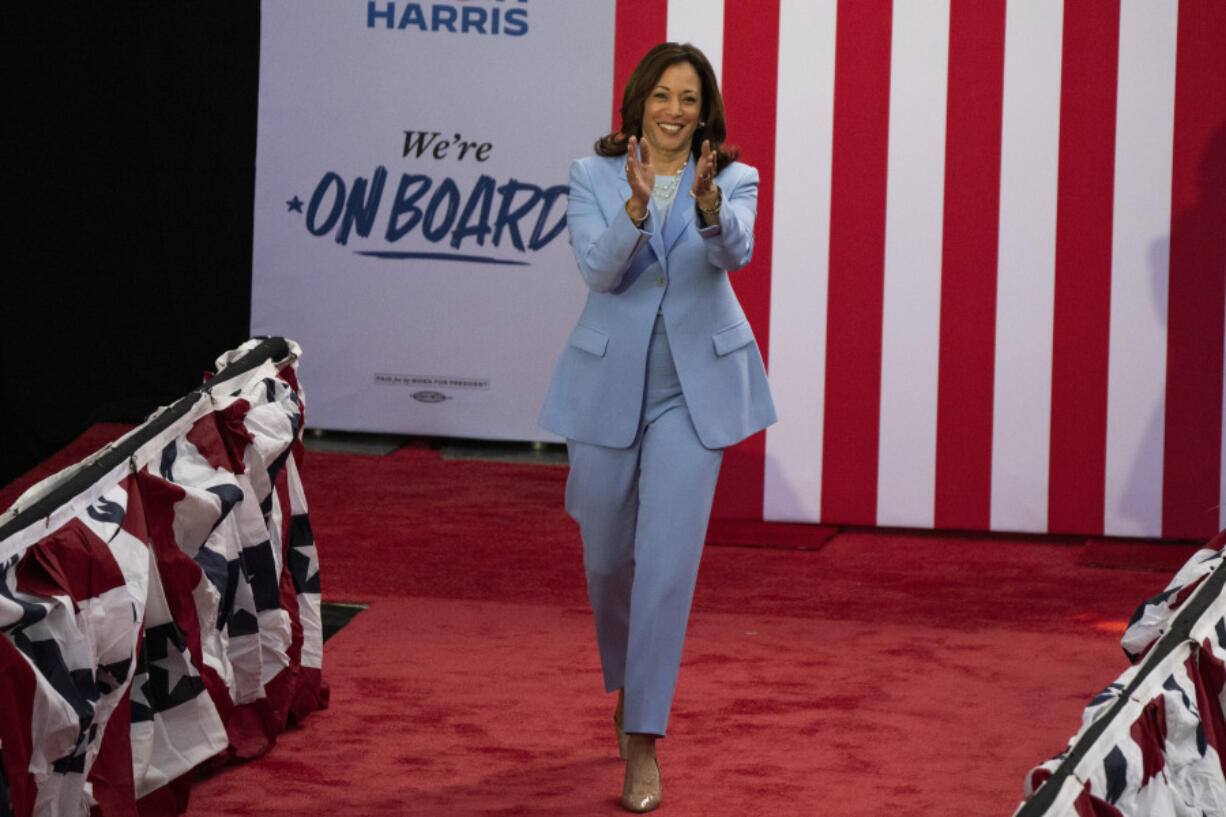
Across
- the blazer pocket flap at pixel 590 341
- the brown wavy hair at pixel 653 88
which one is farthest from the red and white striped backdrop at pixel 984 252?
the blazer pocket flap at pixel 590 341

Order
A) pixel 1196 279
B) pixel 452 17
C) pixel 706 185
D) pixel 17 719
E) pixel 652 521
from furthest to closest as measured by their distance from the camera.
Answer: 1. pixel 452 17
2. pixel 1196 279
3. pixel 652 521
4. pixel 706 185
5. pixel 17 719

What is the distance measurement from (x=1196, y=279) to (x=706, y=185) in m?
2.71

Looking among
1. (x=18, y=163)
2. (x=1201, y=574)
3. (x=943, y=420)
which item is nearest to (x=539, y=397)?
(x=943, y=420)

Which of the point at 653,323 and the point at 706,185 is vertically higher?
the point at 706,185

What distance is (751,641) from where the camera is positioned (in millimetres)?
3924

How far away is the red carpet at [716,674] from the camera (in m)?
2.93

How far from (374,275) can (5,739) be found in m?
4.27

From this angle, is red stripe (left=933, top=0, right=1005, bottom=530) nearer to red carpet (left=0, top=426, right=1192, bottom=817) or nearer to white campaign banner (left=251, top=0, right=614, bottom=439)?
red carpet (left=0, top=426, right=1192, bottom=817)

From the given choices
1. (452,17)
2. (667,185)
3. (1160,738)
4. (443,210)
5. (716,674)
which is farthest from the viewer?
(443,210)

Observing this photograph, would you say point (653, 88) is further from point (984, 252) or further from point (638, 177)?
point (984, 252)

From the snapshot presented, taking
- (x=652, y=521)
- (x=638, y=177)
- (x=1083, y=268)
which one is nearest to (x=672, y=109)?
(x=638, y=177)

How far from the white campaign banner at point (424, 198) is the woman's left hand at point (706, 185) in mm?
3284

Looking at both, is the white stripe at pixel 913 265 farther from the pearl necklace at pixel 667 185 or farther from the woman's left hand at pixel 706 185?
the woman's left hand at pixel 706 185

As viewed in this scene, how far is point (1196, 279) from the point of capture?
4992 mm
